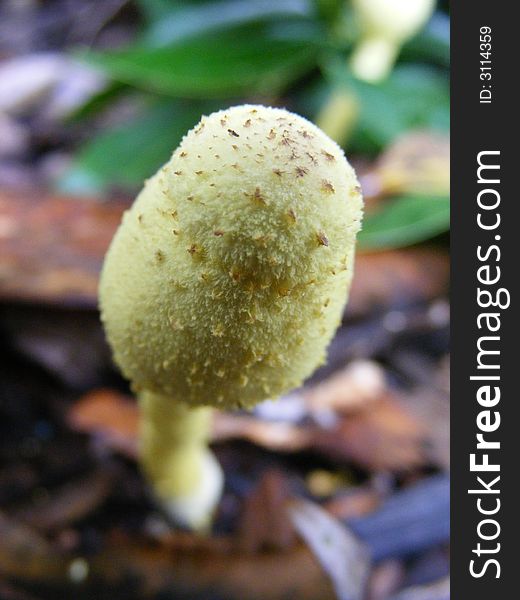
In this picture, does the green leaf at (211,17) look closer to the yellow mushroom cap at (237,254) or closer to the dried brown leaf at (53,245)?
the dried brown leaf at (53,245)

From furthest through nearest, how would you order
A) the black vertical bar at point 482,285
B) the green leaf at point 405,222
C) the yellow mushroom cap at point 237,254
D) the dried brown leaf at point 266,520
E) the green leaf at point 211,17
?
1. the green leaf at point 211,17
2. the green leaf at point 405,222
3. the dried brown leaf at point 266,520
4. the black vertical bar at point 482,285
5. the yellow mushroom cap at point 237,254

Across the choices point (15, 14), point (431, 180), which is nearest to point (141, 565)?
point (431, 180)

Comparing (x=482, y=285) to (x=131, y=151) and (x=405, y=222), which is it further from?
(x=131, y=151)

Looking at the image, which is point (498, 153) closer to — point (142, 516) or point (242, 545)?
point (242, 545)

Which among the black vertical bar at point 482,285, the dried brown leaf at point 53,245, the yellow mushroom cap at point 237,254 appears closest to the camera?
the yellow mushroom cap at point 237,254

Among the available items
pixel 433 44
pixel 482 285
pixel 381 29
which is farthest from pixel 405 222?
pixel 433 44

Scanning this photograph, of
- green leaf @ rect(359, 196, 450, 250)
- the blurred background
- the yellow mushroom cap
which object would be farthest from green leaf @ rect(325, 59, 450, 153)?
the yellow mushroom cap

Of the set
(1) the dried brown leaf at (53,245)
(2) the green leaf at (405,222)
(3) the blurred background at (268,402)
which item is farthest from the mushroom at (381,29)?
(1) the dried brown leaf at (53,245)
